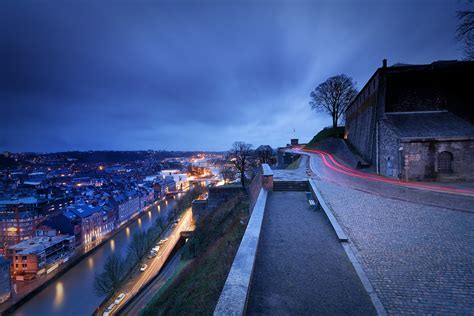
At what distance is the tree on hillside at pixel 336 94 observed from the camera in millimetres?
33344

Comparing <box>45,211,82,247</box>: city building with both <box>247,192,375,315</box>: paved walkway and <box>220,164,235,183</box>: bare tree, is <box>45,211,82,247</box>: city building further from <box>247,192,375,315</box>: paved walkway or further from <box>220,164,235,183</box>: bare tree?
<box>247,192,375,315</box>: paved walkway

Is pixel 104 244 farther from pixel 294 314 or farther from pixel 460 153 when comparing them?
pixel 460 153

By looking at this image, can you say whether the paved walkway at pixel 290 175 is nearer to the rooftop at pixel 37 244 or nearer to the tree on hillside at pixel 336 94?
the tree on hillside at pixel 336 94

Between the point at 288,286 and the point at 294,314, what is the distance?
2.17ft

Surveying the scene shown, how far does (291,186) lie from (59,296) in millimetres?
26629

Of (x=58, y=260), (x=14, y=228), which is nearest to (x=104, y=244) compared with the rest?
(x=58, y=260)

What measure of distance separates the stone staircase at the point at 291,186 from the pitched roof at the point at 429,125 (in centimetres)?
765

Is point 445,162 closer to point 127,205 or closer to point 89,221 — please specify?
point 89,221

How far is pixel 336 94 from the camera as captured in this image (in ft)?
110

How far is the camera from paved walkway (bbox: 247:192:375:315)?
3.53m

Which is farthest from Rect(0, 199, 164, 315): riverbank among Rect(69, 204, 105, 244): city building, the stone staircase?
the stone staircase

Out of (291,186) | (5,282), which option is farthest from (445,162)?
(5,282)

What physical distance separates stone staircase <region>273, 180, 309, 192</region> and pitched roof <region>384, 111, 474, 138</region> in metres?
7.65

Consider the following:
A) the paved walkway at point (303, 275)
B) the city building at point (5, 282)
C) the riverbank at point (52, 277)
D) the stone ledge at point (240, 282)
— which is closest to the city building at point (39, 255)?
the riverbank at point (52, 277)
